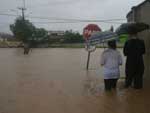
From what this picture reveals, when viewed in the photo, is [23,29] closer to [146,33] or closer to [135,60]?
[146,33]

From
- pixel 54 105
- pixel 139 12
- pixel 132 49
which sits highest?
pixel 139 12

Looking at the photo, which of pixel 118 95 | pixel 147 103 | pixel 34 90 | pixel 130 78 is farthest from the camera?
pixel 34 90

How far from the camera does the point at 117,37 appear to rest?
1162 centimetres

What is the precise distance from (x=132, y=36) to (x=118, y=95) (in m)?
2.10

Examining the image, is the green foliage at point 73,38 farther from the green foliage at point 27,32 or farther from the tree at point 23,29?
the tree at point 23,29

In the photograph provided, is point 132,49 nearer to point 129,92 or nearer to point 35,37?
point 129,92

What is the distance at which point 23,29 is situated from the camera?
8475 centimetres

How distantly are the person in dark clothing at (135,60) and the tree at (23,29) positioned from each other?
71945 mm

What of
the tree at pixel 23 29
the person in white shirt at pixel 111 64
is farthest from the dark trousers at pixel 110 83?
the tree at pixel 23 29

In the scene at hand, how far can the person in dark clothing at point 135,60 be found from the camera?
1073 centimetres

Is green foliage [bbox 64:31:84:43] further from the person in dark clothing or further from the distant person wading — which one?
the distant person wading

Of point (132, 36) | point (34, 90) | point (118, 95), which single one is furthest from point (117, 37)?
point (34, 90)

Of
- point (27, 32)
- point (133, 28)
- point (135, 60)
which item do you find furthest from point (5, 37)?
point (135, 60)

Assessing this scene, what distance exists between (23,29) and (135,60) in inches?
2967
